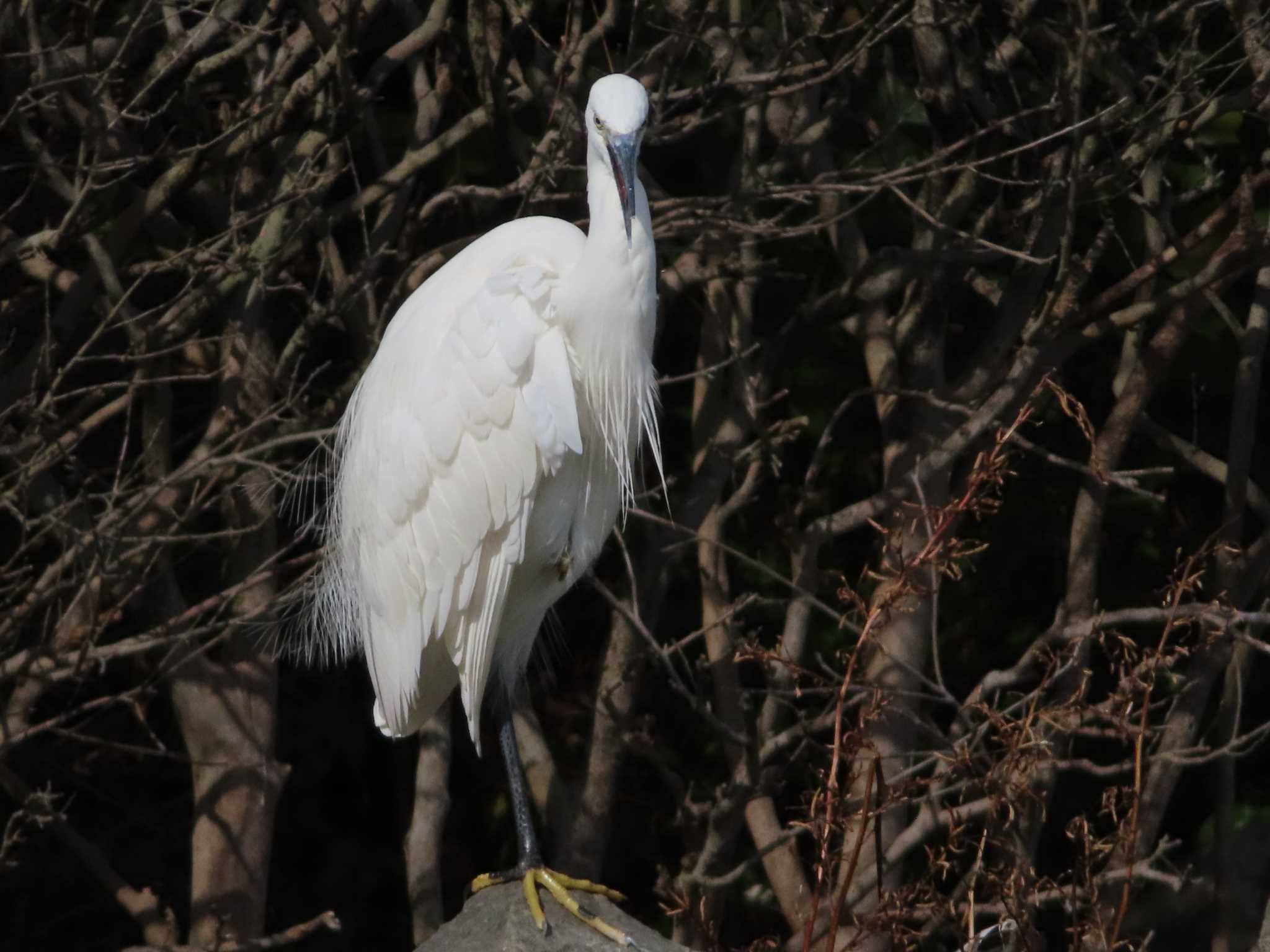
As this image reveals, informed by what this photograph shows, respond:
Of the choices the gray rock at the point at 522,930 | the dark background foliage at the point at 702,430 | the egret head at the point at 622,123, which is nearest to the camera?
the egret head at the point at 622,123

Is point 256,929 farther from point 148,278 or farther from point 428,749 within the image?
point 148,278

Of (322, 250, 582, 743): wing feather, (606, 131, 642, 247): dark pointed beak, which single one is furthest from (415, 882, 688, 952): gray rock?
(606, 131, 642, 247): dark pointed beak

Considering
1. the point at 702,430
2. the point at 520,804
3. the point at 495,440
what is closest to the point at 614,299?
the point at 495,440

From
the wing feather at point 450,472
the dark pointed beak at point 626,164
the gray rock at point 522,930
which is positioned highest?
the dark pointed beak at point 626,164

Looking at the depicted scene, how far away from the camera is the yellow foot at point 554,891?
2795 millimetres

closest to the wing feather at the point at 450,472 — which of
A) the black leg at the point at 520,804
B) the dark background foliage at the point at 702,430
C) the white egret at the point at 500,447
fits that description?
the white egret at the point at 500,447

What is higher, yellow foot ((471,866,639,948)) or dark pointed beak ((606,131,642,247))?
dark pointed beak ((606,131,642,247))

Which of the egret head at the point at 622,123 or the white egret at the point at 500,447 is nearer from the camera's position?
the egret head at the point at 622,123

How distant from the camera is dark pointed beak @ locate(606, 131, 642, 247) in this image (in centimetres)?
261

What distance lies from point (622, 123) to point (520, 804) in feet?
4.38

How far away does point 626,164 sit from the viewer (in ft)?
8.60

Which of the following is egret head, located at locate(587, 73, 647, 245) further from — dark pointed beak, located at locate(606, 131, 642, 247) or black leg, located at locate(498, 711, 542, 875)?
black leg, located at locate(498, 711, 542, 875)

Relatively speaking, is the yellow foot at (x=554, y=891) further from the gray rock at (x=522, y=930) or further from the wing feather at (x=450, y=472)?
the wing feather at (x=450, y=472)

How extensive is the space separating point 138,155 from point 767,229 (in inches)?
57.2
